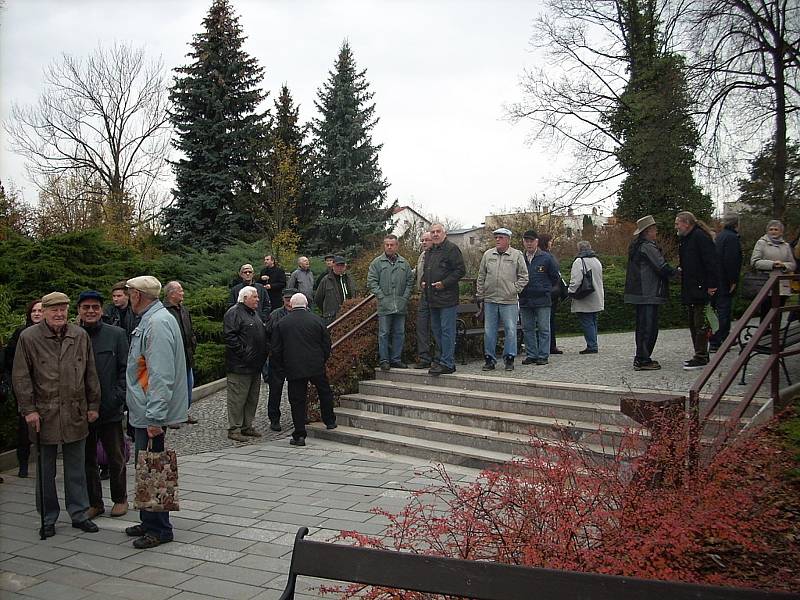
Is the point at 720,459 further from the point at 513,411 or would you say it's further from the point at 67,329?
the point at 67,329

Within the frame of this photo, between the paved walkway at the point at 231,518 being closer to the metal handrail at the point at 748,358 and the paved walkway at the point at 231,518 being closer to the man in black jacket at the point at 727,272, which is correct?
the man in black jacket at the point at 727,272

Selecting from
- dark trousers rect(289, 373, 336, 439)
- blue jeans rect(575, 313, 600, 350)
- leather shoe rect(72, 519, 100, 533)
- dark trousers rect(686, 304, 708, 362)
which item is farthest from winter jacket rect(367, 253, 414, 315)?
leather shoe rect(72, 519, 100, 533)

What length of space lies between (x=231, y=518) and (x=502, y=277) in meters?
5.06

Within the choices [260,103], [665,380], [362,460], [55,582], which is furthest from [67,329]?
[260,103]

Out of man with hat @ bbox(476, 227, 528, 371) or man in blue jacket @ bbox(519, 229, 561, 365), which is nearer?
man with hat @ bbox(476, 227, 528, 371)

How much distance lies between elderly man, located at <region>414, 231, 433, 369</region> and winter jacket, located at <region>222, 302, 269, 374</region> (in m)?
2.25

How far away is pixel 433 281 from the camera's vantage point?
30.8ft

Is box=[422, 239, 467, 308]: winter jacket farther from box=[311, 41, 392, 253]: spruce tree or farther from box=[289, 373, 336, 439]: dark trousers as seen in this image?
box=[311, 41, 392, 253]: spruce tree

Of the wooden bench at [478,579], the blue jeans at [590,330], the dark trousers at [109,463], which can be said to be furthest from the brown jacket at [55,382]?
the blue jeans at [590,330]

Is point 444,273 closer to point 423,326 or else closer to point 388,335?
point 423,326

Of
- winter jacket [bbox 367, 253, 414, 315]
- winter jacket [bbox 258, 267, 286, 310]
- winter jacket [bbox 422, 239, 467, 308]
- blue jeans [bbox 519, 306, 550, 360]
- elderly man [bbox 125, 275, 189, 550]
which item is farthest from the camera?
winter jacket [bbox 258, 267, 286, 310]

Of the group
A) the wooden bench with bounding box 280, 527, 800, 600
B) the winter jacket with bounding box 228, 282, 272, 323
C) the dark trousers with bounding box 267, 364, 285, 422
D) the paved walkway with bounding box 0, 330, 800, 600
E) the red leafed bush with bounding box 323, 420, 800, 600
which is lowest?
the paved walkway with bounding box 0, 330, 800, 600

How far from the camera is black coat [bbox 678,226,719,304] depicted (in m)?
8.45

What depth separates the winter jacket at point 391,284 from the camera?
9891 millimetres
